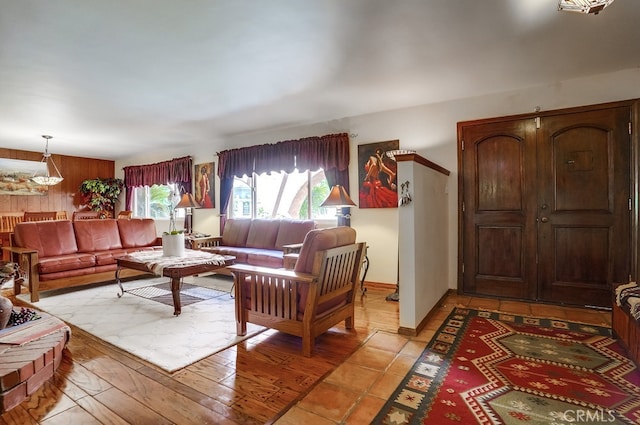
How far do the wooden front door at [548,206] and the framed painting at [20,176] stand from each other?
871 cm

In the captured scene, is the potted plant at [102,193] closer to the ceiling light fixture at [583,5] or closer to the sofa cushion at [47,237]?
the sofa cushion at [47,237]

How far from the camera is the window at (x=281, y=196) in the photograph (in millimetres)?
5133

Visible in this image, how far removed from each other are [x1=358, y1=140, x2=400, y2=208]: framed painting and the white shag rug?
2.29 metres

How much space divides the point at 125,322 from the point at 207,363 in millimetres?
1317

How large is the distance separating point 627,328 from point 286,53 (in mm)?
3295

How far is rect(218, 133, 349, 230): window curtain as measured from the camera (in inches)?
184

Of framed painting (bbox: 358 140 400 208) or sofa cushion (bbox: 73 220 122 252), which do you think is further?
sofa cushion (bbox: 73 220 122 252)

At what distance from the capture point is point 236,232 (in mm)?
5371

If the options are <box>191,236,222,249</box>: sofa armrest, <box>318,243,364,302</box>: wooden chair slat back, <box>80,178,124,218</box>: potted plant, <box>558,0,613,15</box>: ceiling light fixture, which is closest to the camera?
<box>558,0,613,15</box>: ceiling light fixture

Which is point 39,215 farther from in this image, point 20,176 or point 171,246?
point 171,246

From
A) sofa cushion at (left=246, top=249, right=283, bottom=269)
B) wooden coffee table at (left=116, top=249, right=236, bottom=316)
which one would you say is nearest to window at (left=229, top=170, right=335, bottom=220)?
sofa cushion at (left=246, top=249, right=283, bottom=269)

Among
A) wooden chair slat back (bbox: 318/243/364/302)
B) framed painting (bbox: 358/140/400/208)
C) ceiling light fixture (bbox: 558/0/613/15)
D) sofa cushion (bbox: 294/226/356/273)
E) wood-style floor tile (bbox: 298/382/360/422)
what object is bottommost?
wood-style floor tile (bbox: 298/382/360/422)

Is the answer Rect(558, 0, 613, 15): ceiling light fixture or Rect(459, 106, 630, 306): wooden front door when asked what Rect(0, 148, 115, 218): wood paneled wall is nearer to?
Rect(459, 106, 630, 306): wooden front door

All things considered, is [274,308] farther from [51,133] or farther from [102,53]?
[51,133]
